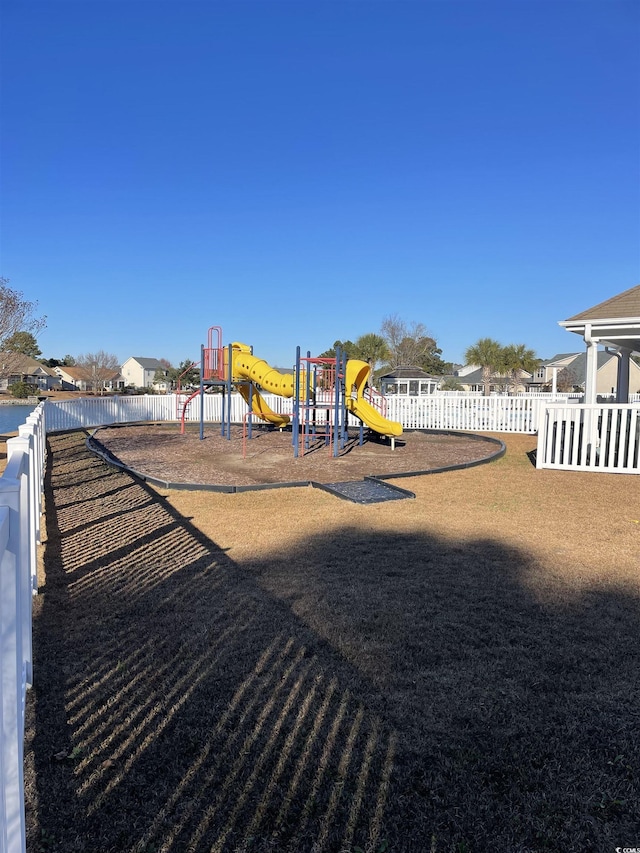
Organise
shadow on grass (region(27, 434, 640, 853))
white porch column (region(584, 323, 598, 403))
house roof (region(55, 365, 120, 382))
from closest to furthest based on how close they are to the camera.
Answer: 1. shadow on grass (region(27, 434, 640, 853))
2. white porch column (region(584, 323, 598, 403))
3. house roof (region(55, 365, 120, 382))

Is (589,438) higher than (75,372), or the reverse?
(75,372)

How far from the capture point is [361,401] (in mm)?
15023

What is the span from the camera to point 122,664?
3205 millimetres

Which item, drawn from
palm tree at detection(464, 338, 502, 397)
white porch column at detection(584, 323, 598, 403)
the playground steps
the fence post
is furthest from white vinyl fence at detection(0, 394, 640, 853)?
palm tree at detection(464, 338, 502, 397)

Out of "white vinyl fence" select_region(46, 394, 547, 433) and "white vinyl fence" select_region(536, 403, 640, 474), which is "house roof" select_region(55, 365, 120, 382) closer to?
"white vinyl fence" select_region(46, 394, 547, 433)

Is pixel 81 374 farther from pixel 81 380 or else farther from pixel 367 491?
pixel 367 491

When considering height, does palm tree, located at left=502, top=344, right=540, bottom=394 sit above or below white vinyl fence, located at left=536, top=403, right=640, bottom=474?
above

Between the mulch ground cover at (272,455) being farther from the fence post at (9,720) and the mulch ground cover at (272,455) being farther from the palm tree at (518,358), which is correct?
the palm tree at (518,358)

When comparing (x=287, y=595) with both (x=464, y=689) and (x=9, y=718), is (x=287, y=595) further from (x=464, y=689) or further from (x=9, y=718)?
(x=9, y=718)

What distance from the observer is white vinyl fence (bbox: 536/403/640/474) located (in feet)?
34.3

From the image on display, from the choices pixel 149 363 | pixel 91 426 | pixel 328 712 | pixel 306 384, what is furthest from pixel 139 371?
pixel 328 712

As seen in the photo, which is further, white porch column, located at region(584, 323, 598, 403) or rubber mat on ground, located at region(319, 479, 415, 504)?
white porch column, located at region(584, 323, 598, 403)

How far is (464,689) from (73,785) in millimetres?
1947

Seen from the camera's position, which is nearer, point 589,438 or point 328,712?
point 328,712
